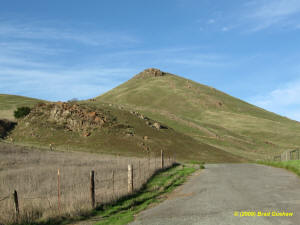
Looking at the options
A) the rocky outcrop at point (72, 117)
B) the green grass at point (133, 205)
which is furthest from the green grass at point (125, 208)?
the rocky outcrop at point (72, 117)

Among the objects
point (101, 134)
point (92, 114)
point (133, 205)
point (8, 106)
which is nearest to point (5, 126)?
point (92, 114)

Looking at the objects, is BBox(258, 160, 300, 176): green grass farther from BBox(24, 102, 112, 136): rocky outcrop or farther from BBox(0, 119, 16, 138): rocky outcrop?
BBox(0, 119, 16, 138): rocky outcrop

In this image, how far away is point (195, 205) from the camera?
13.4 meters

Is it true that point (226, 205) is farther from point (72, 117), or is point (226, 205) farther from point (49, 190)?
point (72, 117)

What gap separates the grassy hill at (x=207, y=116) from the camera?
268 feet

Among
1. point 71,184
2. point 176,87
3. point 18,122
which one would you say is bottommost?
point 71,184

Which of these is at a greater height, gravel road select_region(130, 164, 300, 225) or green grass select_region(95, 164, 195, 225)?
gravel road select_region(130, 164, 300, 225)

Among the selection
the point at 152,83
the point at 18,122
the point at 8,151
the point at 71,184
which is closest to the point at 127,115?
the point at 18,122

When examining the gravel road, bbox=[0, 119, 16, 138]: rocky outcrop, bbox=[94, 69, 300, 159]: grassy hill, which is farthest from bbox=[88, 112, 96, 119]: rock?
the gravel road

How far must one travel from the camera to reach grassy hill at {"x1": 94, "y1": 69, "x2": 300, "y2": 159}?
81625 millimetres

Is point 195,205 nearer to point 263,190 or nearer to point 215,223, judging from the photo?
point 215,223

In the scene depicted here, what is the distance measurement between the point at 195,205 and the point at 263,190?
5.41 meters

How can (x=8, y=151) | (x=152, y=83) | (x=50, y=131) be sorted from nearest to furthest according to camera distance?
(x=8, y=151) → (x=50, y=131) → (x=152, y=83)

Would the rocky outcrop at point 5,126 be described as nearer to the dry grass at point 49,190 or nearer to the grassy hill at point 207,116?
the dry grass at point 49,190
